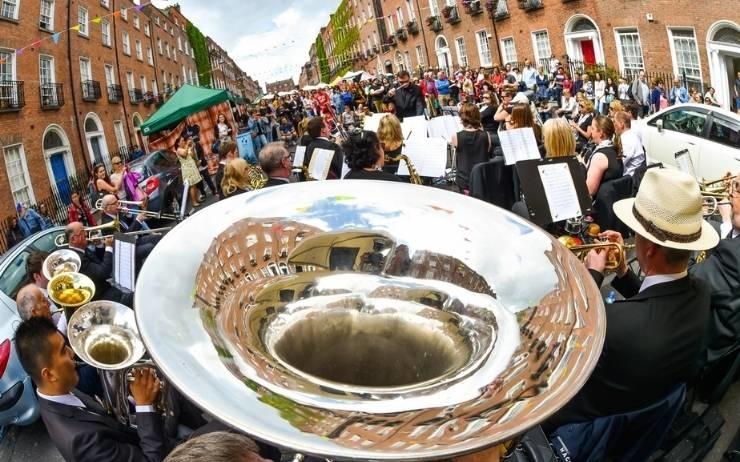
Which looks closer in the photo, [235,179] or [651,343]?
[651,343]

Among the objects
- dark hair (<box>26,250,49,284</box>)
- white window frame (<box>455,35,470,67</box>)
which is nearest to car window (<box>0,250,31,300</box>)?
dark hair (<box>26,250,49,284</box>)

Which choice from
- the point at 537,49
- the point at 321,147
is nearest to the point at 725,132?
the point at 321,147

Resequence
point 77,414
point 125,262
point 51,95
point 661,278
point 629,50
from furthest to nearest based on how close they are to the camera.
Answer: point 51,95
point 629,50
point 125,262
point 77,414
point 661,278

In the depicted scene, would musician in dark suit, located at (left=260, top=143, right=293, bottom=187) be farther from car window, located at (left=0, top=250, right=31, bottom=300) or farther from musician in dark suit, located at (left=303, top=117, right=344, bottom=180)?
car window, located at (left=0, top=250, right=31, bottom=300)

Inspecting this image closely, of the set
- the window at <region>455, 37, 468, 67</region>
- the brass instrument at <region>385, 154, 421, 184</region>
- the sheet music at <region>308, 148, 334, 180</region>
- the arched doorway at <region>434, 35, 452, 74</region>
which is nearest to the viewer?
the brass instrument at <region>385, 154, 421, 184</region>

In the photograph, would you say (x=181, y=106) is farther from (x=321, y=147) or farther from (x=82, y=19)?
(x=82, y=19)

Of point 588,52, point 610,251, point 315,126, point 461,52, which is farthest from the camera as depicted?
point 461,52

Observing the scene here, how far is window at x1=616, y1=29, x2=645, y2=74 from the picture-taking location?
1584cm

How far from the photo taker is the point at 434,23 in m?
28.8

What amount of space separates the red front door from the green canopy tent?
13.6m

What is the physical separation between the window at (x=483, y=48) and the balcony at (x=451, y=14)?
189cm

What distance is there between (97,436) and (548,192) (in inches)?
119

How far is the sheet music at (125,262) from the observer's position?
3.83m

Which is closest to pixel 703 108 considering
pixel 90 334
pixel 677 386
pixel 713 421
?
pixel 713 421
